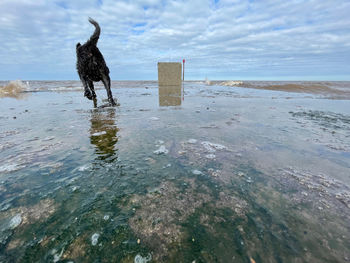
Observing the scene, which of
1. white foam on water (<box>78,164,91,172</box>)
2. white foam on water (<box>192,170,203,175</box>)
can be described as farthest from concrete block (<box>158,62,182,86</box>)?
white foam on water (<box>192,170,203,175</box>)

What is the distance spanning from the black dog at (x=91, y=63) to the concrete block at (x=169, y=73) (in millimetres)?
16862

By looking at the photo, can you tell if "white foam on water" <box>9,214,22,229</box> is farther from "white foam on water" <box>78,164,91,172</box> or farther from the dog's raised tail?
the dog's raised tail

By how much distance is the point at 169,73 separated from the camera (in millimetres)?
24344

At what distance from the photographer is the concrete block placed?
74.3 ft

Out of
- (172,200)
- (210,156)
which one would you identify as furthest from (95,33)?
(172,200)

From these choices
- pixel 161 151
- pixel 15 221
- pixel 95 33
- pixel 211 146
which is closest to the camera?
pixel 15 221

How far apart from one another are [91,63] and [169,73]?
64.3 feet

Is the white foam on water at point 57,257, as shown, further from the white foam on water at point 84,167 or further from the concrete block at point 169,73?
the concrete block at point 169,73

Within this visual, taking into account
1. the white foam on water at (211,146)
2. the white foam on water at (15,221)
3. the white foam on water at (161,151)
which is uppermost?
the white foam on water at (15,221)

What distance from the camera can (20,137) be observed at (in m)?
3.40

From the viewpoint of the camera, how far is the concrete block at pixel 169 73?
892 inches

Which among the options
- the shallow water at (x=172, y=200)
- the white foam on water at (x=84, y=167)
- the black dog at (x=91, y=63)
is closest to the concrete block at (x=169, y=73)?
the black dog at (x=91, y=63)

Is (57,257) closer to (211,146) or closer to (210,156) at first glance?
(210,156)

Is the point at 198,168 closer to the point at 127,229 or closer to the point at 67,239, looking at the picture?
the point at 127,229
